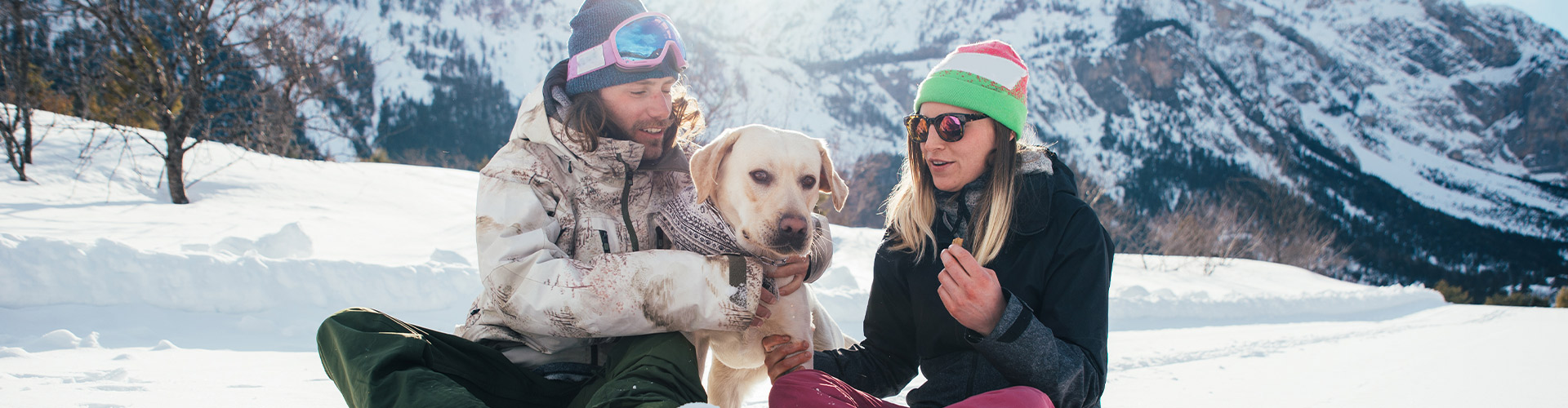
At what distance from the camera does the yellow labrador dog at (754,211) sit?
191 cm

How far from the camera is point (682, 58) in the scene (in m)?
2.32

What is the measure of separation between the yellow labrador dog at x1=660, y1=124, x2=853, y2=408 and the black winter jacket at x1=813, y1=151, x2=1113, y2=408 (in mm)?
202

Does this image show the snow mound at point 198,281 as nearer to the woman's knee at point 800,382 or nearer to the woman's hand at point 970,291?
the woman's knee at point 800,382

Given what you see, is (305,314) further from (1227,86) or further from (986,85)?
(1227,86)

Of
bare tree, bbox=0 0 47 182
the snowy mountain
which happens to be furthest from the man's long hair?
the snowy mountain

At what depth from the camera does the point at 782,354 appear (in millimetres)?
1895

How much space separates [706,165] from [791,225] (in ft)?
1.16

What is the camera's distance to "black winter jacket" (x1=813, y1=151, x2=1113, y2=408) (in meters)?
1.49

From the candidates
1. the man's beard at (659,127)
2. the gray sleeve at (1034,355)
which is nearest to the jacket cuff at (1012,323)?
the gray sleeve at (1034,355)

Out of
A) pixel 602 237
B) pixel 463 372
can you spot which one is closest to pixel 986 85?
pixel 602 237

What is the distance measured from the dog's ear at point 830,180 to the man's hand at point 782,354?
453 mm

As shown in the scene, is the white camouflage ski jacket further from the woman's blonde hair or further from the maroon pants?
the woman's blonde hair

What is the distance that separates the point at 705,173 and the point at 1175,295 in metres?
7.45

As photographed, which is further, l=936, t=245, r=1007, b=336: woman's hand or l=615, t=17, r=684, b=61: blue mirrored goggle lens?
l=615, t=17, r=684, b=61: blue mirrored goggle lens
